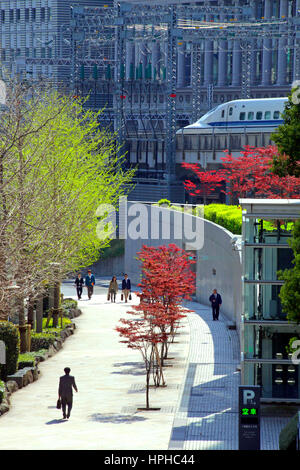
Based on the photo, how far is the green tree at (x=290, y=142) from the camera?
82.3ft

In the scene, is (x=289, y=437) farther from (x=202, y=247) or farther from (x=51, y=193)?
(x=202, y=247)

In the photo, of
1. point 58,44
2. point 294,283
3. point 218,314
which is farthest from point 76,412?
point 58,44

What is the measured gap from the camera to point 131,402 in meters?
28.7

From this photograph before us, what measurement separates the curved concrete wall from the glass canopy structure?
10.1 meters

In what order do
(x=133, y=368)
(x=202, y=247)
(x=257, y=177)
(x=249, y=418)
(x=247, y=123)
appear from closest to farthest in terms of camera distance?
(x=249, y=418) < (x=133, y=368) < (x=202, y=247) < (x=257, y=177) < (x=247, y=123)

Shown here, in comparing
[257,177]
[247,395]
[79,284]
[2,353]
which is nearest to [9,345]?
[2,353]

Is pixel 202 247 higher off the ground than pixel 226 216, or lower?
lower

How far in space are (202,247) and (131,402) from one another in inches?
926

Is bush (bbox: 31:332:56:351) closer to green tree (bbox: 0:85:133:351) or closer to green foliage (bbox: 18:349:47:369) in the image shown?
green tree (bbox: 0:85:133:351)

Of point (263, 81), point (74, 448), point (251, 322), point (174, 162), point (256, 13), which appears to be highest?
point (256, 13)

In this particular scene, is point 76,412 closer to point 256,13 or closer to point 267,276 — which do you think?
point 267,276
